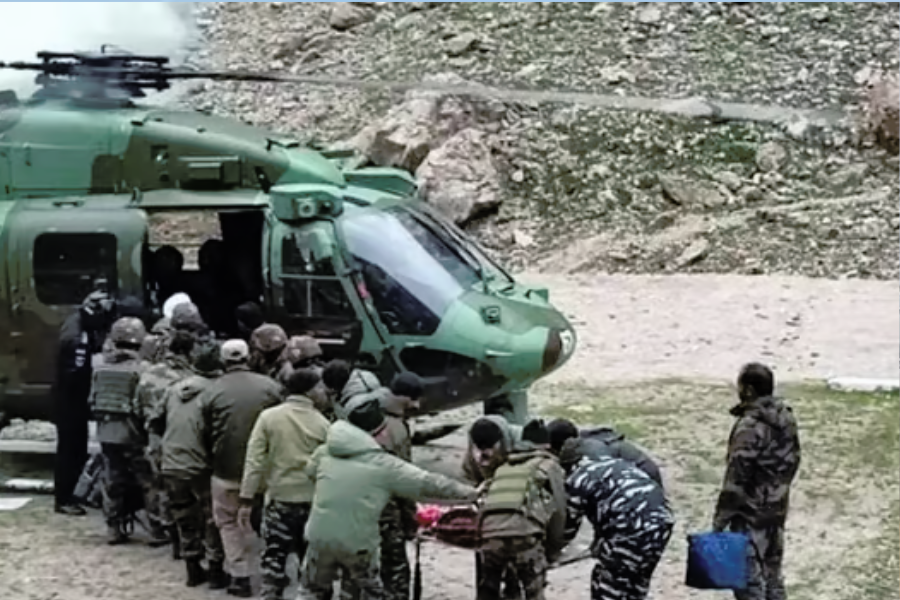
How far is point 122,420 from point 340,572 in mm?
2467

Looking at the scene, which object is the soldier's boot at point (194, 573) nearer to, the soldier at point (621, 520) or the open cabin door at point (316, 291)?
the open cabin door at point (316, 291)

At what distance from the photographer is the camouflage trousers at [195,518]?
930cm

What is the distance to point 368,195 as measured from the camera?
1159 centimetres

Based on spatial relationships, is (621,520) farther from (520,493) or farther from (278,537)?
(278,537)

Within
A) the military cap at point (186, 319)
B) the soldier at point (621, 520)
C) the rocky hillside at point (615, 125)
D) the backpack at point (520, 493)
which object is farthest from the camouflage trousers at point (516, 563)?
the rocky hillside at point (615, 125)

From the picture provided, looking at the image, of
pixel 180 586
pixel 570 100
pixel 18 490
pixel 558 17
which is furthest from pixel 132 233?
pixel 558 17

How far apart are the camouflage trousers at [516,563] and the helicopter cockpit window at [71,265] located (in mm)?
4356

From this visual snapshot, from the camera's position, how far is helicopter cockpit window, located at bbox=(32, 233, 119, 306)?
37.1 ft

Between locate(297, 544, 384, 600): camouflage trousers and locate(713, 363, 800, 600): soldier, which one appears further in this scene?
locate(713, 363, 800, 600): soldier

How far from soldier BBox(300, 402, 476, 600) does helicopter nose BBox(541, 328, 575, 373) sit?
315 centimetres

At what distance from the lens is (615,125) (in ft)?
91.3

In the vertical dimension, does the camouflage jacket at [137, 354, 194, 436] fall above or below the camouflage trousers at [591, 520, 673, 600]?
above

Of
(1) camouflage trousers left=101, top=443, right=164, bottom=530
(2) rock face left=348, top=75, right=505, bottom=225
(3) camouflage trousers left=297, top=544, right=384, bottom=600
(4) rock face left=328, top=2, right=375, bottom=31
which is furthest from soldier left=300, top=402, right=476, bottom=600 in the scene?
(4) rock face left=328, top=2, right=375, bottom=31

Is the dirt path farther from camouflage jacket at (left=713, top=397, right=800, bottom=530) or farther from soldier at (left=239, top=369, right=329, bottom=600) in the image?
soldier at (left=239, top=369, right=329, bottom=600)
